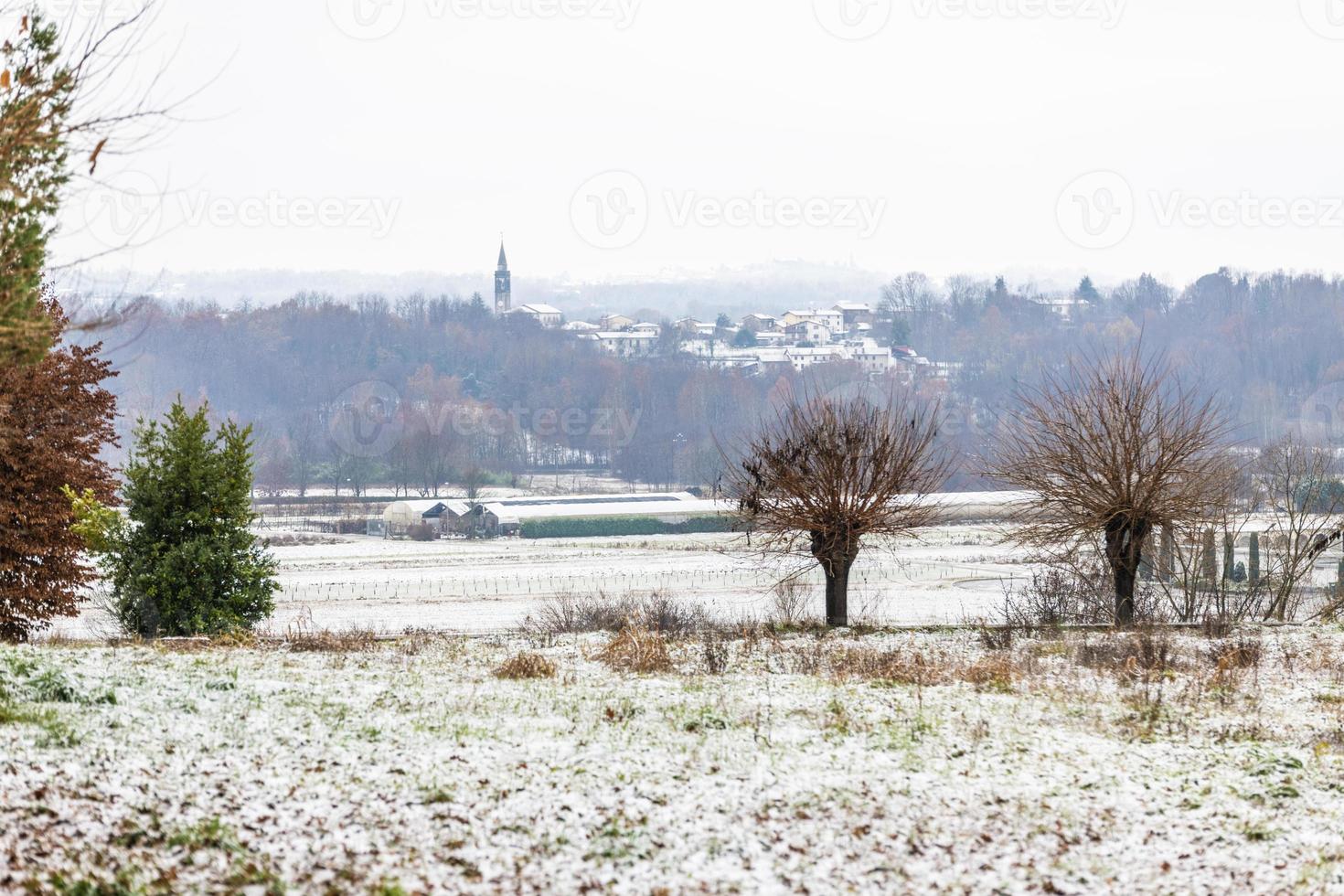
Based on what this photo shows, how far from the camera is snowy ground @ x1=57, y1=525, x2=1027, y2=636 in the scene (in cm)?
4294

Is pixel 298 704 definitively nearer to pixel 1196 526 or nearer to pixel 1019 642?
pixel 1019 642

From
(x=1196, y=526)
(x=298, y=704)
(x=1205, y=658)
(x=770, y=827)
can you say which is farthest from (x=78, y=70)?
(x=1196, y=526)

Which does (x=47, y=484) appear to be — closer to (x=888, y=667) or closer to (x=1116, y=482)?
(x=888, y=667)

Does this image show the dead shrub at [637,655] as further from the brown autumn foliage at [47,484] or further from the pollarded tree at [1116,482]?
the brown autumn foliage at [47,484]

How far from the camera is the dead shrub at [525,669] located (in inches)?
592

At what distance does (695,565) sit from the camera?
64688 mm

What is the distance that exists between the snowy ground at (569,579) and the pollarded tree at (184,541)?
404 inches

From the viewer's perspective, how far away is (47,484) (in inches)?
924

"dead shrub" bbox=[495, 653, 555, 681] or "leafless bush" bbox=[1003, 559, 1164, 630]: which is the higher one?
"dead shrub" bbox=[495, 653, 555, 681]

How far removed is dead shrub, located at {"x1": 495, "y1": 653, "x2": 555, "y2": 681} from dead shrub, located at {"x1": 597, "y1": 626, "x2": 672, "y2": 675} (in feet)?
3.16

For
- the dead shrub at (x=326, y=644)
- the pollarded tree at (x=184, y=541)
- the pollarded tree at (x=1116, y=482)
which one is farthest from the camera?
the pollarded tree at (x=1116, y=482)

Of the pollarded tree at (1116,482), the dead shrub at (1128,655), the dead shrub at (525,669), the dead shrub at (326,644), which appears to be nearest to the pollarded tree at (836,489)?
the pollarded tree at (1116,482)

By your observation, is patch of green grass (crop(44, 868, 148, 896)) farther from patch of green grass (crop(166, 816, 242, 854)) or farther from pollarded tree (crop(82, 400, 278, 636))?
pollarded tree (crop(82, 400, 278, 636))

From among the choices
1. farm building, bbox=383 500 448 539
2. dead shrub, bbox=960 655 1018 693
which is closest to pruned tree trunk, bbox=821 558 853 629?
dead shrub, bbox=960 655 1018 693
